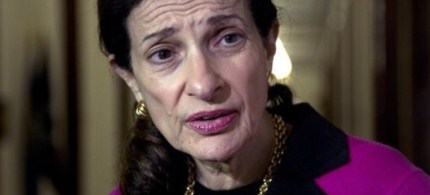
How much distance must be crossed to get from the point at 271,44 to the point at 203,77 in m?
0.18

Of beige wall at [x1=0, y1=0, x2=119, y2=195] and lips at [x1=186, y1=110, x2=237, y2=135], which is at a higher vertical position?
lips at [x1=186, y1=110, x2=237, y2=135]

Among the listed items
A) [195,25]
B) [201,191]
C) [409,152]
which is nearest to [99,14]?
[195,25]

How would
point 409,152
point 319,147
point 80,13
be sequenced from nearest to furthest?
point 319,147 → point 409,152 → point 80,13

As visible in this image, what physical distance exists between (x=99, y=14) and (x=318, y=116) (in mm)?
372

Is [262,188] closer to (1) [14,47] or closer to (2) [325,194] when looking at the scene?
(2) [325,194]

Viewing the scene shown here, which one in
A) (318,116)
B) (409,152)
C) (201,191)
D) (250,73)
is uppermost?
(250,73)

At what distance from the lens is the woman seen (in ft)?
4.21

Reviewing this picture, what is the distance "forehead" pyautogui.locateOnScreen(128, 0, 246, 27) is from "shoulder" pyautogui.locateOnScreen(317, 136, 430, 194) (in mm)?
277

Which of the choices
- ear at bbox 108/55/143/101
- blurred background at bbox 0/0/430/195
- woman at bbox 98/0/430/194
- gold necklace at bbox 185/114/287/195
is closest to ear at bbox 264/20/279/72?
woman at bbox 98/0/430/194

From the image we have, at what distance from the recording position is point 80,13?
316 cm

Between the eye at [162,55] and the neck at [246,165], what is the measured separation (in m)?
0.18

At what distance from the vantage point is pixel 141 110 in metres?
1.54

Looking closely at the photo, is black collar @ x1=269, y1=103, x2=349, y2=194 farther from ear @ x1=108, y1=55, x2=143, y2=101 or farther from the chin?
ear @ x1=108, y1=55, x2=143, y2=101

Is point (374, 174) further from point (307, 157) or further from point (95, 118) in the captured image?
point (95, 118)
